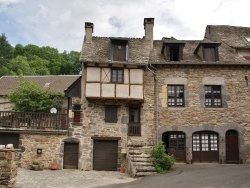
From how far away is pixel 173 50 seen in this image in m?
19.2

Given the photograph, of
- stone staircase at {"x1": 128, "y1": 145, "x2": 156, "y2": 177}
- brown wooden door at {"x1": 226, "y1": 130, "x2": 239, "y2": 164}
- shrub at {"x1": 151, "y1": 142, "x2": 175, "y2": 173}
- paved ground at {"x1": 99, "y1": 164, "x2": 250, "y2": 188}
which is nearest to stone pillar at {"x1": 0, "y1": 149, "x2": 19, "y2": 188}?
paved ground at {"x1": 99, "y1": 164, "x2": 250, "y2": 188}

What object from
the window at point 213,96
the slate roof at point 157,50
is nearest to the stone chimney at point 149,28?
the slate roof at point 157,50

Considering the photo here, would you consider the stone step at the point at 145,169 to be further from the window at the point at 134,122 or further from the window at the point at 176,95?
the window at the point at 176,95

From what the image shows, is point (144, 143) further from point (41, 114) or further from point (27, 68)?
point (27, 68)

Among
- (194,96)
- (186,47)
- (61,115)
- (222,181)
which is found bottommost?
(222,181)

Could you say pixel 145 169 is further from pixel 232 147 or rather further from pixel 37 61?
pixel 37 61

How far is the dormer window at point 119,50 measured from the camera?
18281 mm

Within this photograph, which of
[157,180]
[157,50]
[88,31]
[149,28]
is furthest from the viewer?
[149,28]

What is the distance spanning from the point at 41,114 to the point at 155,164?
767 cm

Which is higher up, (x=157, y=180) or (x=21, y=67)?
(x=21, y=67)

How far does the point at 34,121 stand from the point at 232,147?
1210 centimetres

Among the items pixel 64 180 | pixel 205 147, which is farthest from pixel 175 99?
pixel 64 180

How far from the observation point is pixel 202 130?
1781 cm

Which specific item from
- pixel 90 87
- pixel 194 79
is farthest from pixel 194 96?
pixel 90 87
